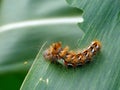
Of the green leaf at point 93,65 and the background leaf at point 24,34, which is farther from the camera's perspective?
the background leaf at point 24,34

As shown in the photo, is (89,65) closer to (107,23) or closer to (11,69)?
(107,23)

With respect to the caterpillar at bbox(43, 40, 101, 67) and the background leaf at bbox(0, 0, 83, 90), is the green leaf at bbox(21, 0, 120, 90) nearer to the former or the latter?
the caterpillar at bbox(43, 40, 101, 67)

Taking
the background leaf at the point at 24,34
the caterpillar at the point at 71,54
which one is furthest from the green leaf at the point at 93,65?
the background leaf at the point at 24,34

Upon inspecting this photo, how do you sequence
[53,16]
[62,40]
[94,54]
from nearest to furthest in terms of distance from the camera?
1. [94,54]
2. [62,40]
3. [53,16]

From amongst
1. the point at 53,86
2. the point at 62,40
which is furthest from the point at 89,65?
the point at 62,40

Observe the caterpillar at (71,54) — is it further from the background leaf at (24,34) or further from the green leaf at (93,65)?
the background leaf at (24,34)
